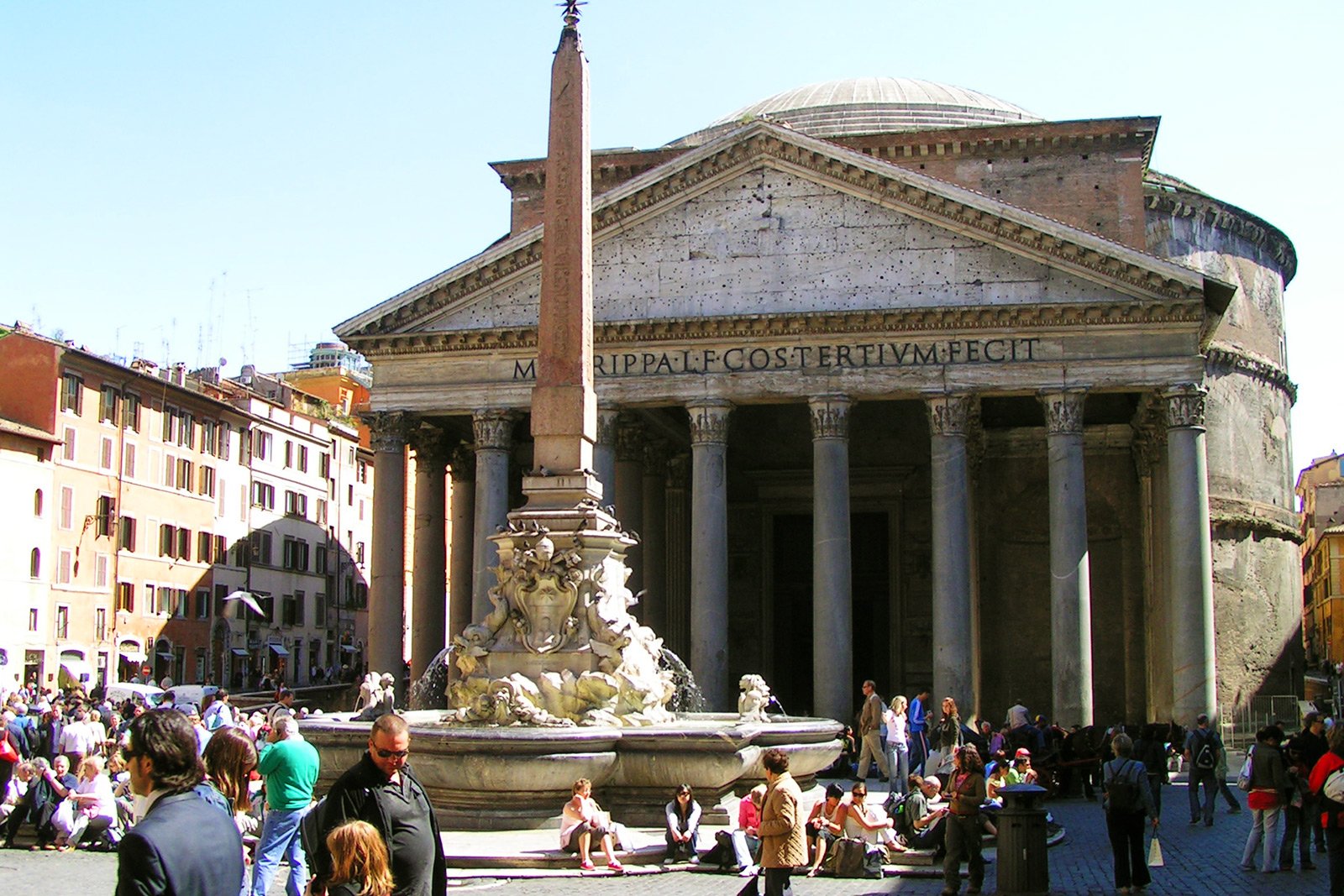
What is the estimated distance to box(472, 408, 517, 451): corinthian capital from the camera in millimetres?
27031

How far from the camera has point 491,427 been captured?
2706cm

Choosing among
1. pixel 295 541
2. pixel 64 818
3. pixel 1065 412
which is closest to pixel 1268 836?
pixel 64 818

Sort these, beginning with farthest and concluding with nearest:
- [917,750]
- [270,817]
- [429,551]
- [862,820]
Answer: [429,551]
[917,750]
[862,820]
[270,817]

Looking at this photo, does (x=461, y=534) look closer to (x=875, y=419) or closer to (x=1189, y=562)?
(x=875, y=419)

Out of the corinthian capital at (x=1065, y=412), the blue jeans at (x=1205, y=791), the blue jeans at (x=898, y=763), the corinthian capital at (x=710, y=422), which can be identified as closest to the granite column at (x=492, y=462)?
the corinthian capital at (x=710, y=422)

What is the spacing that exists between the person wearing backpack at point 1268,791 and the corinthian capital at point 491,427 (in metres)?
17.3

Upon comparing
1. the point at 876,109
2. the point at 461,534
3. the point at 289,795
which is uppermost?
the point at 876,109

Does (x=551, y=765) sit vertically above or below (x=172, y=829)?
below

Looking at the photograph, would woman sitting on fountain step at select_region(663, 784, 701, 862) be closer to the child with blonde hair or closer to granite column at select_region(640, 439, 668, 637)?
the child with blonde hair

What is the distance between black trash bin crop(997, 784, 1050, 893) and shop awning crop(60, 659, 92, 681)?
28.2 m

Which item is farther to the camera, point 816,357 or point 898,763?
point 816,357

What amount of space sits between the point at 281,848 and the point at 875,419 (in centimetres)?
2561

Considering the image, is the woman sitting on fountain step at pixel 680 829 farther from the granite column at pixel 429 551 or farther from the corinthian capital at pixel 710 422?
the granite column at pixel 429 551

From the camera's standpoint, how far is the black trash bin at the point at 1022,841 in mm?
9844
